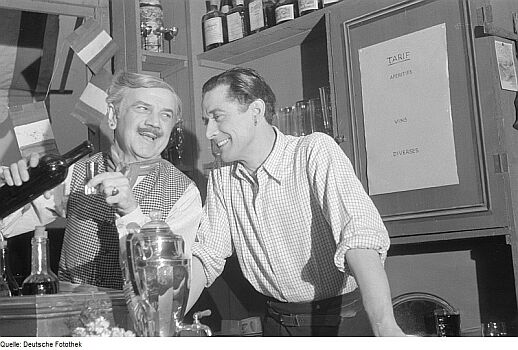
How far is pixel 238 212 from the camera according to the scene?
1051mm

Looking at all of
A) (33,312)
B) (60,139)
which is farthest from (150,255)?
(60,139)

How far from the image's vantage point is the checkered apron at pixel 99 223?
1.01m

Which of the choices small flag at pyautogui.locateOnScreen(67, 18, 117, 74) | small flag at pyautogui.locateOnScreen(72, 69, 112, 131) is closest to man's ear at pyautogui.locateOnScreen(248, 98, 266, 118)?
small flag at pyautogui.locateOnScreen(72, 69, 112, 131)

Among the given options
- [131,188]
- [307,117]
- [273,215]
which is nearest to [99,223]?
[131,188]

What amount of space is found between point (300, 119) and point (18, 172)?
1.50 ft

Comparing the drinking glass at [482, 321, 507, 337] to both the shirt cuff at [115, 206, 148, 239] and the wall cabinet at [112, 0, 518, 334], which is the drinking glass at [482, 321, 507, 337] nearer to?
the wall cabinet at [112, 0, 518, 334]

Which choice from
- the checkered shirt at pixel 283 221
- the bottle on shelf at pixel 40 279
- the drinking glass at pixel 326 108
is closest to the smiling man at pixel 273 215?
the checkered shirt at pixel 283 221

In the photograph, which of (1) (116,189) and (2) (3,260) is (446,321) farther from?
(2) (3,260)

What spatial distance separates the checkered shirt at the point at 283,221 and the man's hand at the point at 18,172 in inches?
10.0

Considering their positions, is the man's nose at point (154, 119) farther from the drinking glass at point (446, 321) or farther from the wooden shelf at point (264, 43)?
the drinking glass at point (446, 321)

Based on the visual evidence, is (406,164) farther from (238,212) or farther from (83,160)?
(83,160)

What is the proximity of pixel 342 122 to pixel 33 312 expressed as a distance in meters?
0.57

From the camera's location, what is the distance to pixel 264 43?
123 cm
